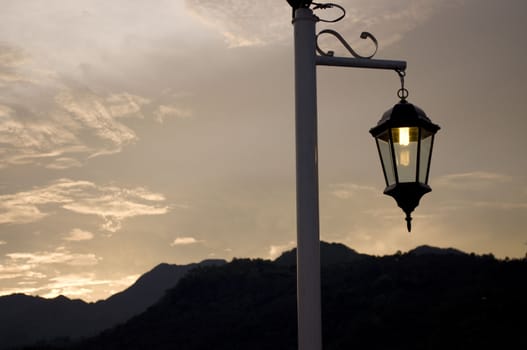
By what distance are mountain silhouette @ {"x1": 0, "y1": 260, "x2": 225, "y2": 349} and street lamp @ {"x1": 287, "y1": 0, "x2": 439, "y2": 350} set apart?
15249 centimetres

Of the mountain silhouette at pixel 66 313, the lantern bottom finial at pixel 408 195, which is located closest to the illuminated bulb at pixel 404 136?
the lantern bottom finial at pixel 408 195

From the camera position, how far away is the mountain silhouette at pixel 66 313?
156375mm

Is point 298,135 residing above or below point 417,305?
below

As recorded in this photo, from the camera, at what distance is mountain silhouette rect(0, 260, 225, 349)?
513 ft

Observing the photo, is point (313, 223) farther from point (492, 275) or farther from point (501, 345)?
point (492, 275)

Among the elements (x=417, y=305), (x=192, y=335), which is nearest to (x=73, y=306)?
(x=192, y=335)

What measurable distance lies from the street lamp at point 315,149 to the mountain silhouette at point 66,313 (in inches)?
6004

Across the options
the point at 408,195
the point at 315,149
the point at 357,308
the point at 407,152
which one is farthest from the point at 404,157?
the point at 357,308

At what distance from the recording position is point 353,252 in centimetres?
17738

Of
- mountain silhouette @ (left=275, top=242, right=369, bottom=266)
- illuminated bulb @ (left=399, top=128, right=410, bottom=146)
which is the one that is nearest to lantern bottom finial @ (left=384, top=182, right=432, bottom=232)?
illuminated bulb @ (left=399, top=128, right=410, bottom=146)

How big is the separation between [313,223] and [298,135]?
530 millimetres

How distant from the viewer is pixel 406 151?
5215mm

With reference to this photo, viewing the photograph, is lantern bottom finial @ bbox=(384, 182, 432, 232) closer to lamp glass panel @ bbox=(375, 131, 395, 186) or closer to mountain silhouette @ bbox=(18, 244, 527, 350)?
lamp glass panel @ bbox=(375, 131, 395, 186)

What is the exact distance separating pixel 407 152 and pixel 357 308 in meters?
107
